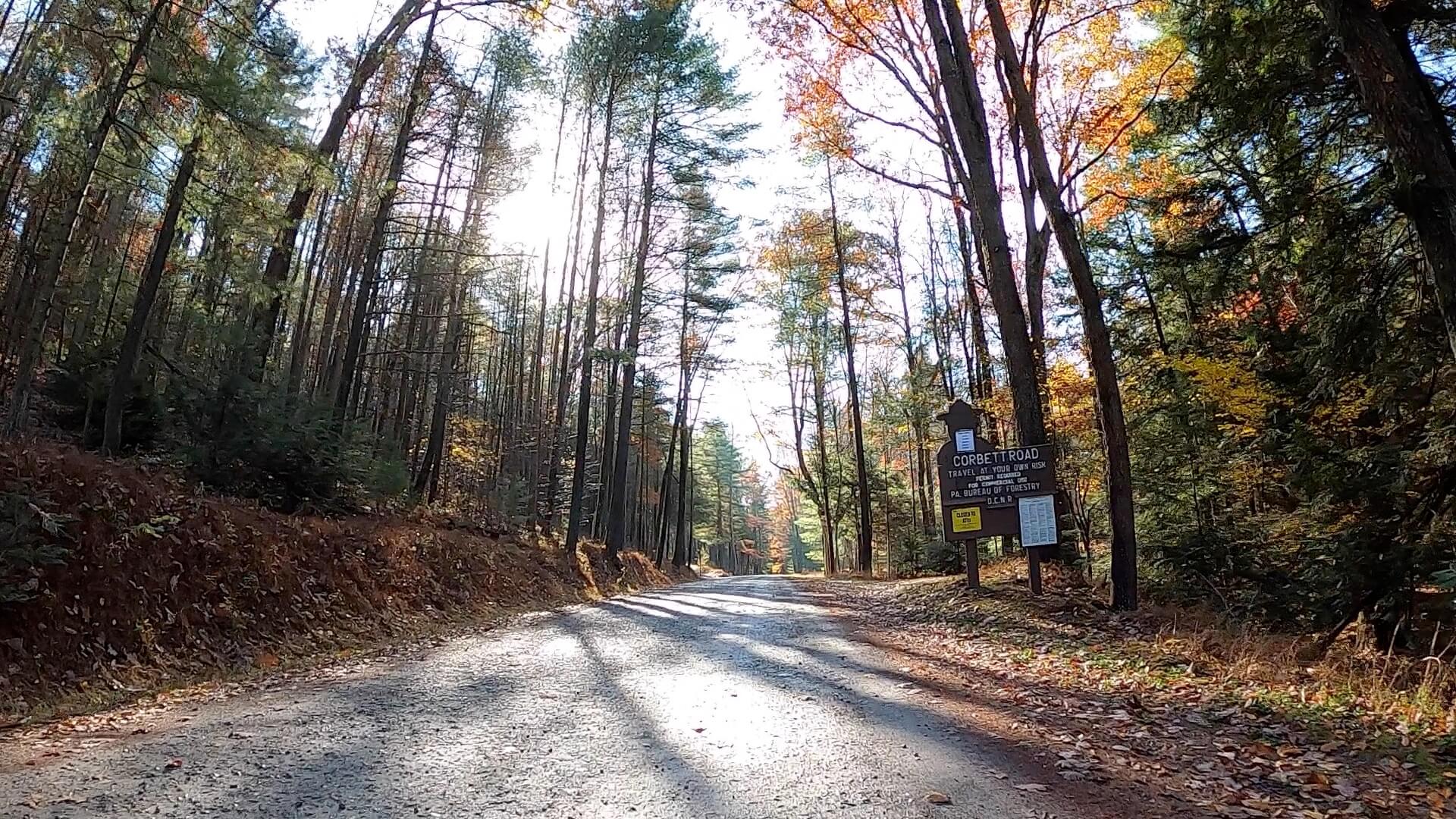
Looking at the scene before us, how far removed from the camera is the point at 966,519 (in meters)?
10.4

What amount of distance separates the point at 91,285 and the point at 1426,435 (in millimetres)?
18947

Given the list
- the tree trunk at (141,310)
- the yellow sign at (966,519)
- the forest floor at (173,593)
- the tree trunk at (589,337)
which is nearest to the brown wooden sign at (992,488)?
the yellow sign at (966,519)

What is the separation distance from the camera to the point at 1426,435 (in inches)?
240

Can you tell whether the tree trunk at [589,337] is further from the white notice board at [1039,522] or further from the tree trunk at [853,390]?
the white notice board at [1039,522]

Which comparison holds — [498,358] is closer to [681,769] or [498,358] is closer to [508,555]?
[508,555]

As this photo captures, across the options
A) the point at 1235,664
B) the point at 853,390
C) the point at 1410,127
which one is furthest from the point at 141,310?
the point at 853,390

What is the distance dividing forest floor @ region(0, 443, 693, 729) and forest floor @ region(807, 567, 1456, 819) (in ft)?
19.4

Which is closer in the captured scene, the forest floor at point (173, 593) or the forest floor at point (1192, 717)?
the forest floor at point (1192, 717)

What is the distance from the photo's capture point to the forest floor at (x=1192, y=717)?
341cm

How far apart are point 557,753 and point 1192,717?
13.4ft

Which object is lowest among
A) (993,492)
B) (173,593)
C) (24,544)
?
(173,593)

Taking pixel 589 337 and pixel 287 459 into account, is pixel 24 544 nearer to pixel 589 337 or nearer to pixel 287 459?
pixel 287 459

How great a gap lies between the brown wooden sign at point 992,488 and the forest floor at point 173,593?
7153mm

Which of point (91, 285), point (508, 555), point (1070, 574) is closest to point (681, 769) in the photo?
point (1070, 574)
